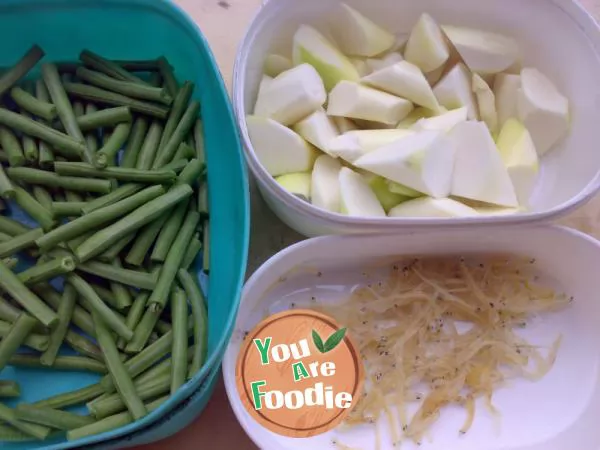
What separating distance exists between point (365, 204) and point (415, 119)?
0.62 feet

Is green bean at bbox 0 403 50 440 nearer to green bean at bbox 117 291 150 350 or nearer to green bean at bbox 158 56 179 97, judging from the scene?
green bean at bbox 117 291 150 350

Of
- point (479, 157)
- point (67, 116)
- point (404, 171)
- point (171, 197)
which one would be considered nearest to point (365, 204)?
point (404, 171)

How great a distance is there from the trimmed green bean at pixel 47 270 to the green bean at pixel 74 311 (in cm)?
2

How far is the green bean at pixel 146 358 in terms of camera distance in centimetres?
89

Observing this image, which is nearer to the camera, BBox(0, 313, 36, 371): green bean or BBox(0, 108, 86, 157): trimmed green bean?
BBox(0, 313, 36, 371): green bean

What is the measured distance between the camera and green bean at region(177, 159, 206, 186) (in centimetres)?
98

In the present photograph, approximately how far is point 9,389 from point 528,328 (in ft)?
2.58

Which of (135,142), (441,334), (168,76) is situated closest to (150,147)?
(135,142)

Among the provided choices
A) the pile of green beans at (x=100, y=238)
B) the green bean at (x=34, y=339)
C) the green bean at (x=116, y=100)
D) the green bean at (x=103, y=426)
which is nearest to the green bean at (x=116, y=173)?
the pile of green beans at (x=100, y=238)

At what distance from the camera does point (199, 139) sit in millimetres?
1037

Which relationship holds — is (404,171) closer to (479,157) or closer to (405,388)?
(479,157)

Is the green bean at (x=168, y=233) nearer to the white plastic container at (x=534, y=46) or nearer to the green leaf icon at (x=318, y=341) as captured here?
the white plastic container at (x=534, y=46)

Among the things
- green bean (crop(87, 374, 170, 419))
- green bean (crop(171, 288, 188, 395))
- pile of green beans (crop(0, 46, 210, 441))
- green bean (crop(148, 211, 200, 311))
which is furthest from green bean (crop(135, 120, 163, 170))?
green bean (crop(87, 374, 170, 419))

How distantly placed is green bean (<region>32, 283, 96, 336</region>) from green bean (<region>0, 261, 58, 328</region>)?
0.12 ft
